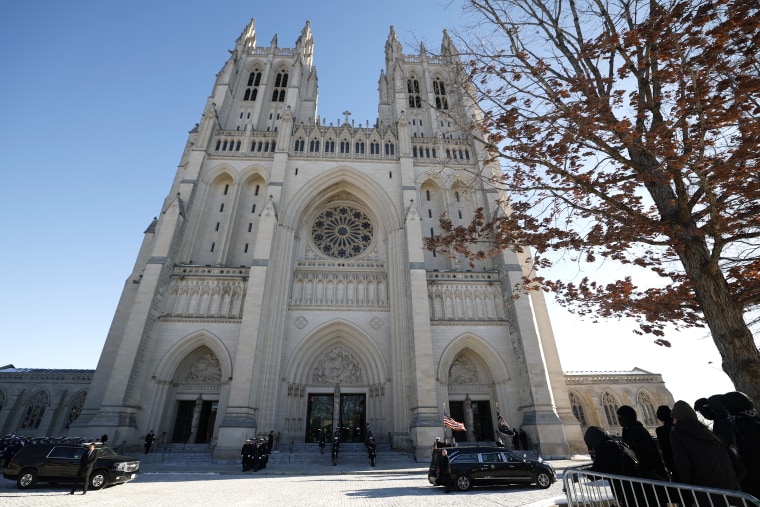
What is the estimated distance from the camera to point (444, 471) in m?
9.23

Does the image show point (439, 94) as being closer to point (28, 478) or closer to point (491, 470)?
point (491, 470)

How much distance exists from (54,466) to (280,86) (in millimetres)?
32750

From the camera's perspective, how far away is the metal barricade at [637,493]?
302 cm

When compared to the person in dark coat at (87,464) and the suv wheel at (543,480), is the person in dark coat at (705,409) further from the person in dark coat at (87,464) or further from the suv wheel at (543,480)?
the person in dark coat at (87,464)

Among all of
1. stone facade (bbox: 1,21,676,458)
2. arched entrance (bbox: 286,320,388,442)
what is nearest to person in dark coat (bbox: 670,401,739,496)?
stone facade (bbox: 1,21,676,458)

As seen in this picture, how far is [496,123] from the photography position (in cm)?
700

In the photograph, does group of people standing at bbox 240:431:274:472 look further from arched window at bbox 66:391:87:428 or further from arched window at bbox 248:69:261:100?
arched window at bbox 248:69:261:100

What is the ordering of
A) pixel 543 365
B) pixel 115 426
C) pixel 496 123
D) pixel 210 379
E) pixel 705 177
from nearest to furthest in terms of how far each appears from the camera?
pixel 705 177
pixel 496 123
pixel 115 426
pixel 543 365
pixel 210 379

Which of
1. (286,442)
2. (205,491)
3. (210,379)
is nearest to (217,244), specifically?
(210,379)

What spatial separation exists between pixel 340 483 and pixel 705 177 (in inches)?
440

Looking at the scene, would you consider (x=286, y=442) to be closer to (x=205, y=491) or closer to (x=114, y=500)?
Answer: (x=205, y=491)

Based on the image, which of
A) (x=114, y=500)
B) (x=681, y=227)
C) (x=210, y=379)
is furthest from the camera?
(x=210, y=379)

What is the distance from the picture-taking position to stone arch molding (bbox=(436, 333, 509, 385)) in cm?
1952

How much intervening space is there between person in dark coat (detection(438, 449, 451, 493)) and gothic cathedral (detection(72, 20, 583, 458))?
733 centimetres
